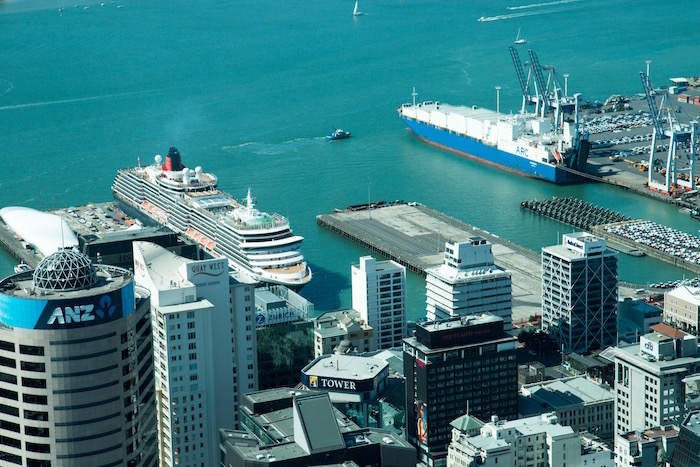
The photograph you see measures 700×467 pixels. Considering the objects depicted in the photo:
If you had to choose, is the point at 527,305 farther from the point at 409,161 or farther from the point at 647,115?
the point at 647,115

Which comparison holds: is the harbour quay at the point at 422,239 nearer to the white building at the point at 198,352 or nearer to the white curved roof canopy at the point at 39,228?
the white curved roof canopy at the point at 39,228

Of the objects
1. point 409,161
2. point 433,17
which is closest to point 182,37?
point 433,17

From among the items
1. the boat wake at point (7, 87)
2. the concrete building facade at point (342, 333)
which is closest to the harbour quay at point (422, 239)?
the concrete building facade at point (342, 333)

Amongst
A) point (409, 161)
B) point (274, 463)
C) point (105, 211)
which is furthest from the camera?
point (409, 161)

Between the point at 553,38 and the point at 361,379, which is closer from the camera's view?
the point at 361,379

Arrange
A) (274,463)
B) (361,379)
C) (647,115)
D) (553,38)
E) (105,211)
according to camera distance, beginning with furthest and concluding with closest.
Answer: (553,38)
(647,115)
(105,211)
(361,379)
(274,463)

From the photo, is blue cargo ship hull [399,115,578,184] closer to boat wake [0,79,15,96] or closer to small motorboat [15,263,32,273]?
boat wake [0,79,15,96]

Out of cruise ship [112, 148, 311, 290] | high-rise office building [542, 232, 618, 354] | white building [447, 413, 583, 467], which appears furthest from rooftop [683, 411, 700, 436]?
cruise ship [112, 148, 311, 290]
